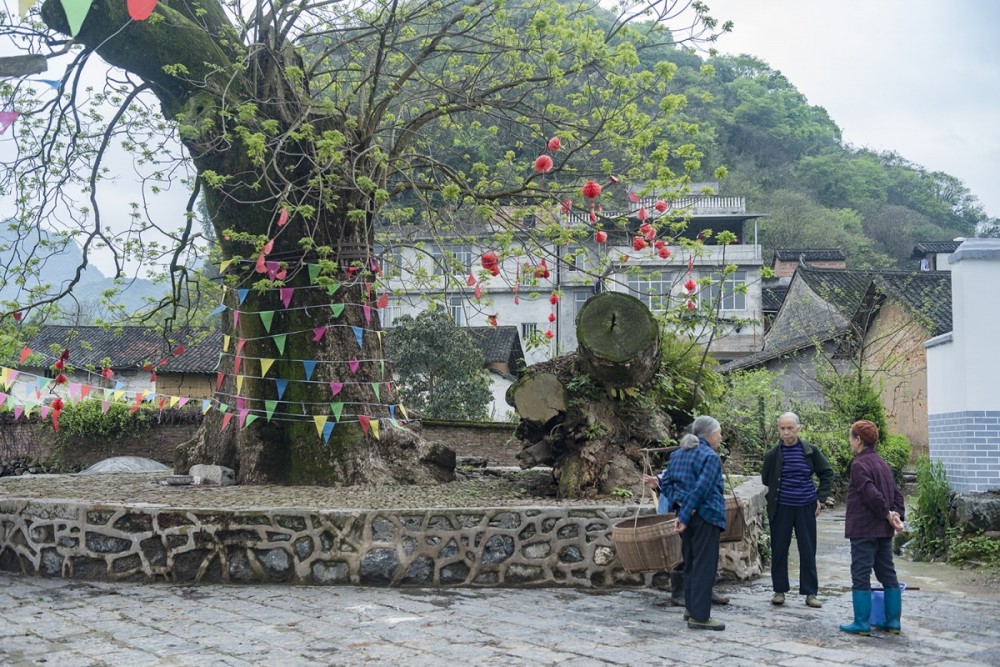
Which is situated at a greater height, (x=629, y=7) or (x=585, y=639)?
(x=629, y=7)

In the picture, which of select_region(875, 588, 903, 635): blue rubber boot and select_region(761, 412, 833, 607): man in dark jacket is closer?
select_region(875, 588, 903, 635): blue rubber boot

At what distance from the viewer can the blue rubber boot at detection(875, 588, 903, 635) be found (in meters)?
6.57

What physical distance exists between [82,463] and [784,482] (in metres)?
22.9

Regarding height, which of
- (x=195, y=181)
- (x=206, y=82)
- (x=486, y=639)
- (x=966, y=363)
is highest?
(x=206, y=82)

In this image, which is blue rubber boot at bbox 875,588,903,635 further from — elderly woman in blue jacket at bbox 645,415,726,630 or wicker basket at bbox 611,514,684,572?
wicker basket at bbox 611,514,684,572

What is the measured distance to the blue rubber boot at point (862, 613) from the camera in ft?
21.4

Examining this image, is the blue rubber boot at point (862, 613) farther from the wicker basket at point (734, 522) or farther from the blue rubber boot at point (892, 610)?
the wicker basket at point (734, 522)

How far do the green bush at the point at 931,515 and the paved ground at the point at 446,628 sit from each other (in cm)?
203

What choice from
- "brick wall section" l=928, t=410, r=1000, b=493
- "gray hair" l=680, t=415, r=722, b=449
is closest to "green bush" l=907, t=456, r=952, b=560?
"brick wall section" l=928, t=410, r=1000, b=493

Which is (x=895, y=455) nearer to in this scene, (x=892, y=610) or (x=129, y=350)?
(x=892, y=610)

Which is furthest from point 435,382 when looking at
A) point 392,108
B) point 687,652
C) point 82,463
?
point 687,652

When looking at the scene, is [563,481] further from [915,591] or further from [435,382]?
[435,382]

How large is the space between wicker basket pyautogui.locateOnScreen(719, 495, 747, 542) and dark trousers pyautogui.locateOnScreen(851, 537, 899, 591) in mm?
963

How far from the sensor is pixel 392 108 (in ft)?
41.4
